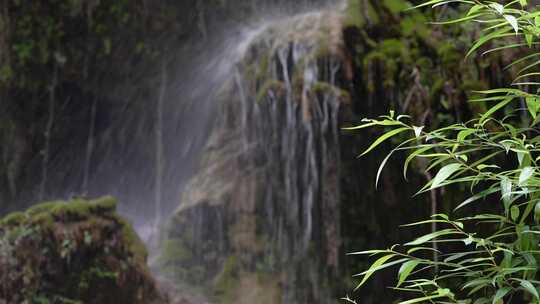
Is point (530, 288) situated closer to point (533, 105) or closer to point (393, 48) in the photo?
point (533, 105)

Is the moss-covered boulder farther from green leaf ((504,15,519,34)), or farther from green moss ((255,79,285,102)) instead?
green leaf ((504,15,519,34))

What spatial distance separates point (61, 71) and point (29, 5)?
3.68ft

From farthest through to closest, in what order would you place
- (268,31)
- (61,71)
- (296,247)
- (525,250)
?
(61,71) → (268,31) → (296,247) → (525,250)

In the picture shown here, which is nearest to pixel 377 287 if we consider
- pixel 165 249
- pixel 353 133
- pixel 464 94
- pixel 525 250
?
pixel 353 133

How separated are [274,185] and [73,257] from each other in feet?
7.97

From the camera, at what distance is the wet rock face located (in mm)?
6156

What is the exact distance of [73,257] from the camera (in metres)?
5.39

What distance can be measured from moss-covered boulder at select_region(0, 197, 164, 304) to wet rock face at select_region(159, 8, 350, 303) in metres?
1.33

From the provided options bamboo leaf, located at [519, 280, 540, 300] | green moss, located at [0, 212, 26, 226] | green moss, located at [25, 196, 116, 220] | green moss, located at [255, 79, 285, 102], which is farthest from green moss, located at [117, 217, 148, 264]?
bamboo leaf, located at [519, 280, 540, 300]

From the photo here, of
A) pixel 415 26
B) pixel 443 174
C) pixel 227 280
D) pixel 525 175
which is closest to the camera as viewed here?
pixel 525 175

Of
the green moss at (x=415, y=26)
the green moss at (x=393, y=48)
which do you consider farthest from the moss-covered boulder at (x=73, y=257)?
the green moss at (x=415, y=26)

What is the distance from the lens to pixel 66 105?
930 cm

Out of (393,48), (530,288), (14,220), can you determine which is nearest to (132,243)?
(14,220)

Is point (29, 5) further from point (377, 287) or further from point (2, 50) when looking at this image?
point (377, 287)
